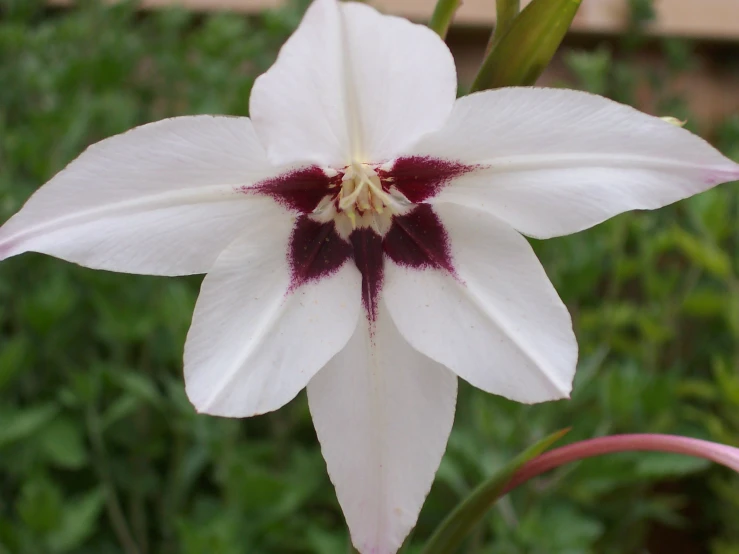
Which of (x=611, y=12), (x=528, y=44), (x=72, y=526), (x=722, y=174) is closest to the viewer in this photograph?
(x=722, y=174)

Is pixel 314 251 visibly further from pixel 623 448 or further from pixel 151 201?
pixel 623 448

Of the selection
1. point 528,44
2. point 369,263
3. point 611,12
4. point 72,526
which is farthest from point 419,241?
point 611,12

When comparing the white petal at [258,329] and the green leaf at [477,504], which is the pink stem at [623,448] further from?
the white petal at [258,329]

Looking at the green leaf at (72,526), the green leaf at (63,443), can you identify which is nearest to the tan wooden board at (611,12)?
the green leaf at (63,443)

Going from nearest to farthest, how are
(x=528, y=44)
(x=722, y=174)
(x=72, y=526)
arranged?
(x=722, y=174) → (x=528, y=44) → (x=72, y=526)

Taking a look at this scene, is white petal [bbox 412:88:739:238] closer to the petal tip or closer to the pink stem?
the petal tip

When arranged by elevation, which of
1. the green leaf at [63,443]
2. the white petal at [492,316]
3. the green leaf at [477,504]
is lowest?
the green leaf at [63,443]

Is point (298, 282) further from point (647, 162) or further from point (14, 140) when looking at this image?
point (14, 140)
